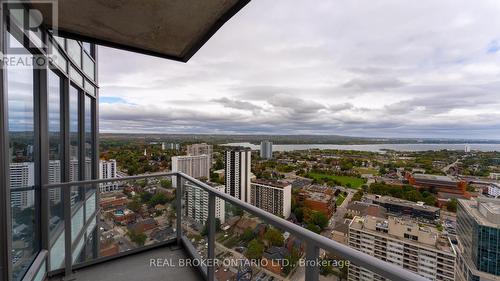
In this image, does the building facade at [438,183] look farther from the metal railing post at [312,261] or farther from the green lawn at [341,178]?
the metal railing post at [312,261]

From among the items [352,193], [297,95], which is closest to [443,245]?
[352,193]

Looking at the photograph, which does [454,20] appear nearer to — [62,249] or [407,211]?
[407,211]

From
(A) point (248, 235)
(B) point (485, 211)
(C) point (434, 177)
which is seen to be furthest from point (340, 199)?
(A) point (248, 235)

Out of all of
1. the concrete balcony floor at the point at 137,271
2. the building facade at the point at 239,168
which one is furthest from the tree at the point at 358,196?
the concrete balcony floor at the point at 137,271

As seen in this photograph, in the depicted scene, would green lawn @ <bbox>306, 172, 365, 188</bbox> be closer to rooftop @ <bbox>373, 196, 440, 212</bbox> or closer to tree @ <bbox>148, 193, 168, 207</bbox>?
rooftop @ <bbox>373, 196, 440, 212</bbox>

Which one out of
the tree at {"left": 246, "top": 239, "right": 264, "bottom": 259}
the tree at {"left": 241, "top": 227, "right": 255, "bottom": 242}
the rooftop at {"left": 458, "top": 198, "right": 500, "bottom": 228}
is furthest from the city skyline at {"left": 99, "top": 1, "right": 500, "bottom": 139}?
the rooftop at {"left": 458, "top": 198, "right": 500, "bottom": 228}

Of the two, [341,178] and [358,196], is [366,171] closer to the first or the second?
[341,178]
